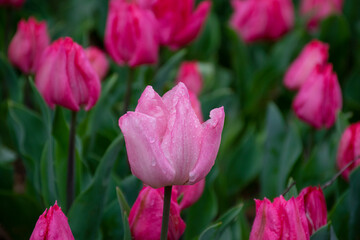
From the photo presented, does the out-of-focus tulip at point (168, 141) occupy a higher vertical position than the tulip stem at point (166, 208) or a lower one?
higher

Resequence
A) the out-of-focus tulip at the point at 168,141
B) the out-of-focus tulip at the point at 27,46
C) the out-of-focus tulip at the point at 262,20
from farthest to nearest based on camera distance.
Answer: the out-of-focus tulip at the point at 262,20, the out-of-focus tulip at the point at 27,46, the out-of-focus tulip at the point at 168,141

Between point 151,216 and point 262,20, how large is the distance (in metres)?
1.21

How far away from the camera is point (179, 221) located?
86 cm

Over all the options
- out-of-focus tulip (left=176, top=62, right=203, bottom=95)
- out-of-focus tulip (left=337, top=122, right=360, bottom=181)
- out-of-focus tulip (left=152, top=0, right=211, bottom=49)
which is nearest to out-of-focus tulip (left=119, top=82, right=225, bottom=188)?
out-of-focus tulip (left=337, top=122, right=360, bottom=181)

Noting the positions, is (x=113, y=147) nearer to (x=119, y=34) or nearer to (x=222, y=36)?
(x=119, y=34)

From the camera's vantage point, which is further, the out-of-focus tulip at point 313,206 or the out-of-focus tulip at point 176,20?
the out-of-focus tulip at point 176,20

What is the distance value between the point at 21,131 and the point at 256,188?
1070 mm

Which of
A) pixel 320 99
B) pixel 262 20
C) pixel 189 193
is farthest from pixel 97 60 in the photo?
pixel 189 193

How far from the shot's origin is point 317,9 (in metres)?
2.15

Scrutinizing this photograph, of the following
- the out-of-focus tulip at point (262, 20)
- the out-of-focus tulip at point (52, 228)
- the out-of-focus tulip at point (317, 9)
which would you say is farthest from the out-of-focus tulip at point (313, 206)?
the out-of-focus tulip at point (317, 9)

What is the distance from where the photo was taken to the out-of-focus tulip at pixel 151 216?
33.1 inches

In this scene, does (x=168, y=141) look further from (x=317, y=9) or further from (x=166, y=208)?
(x=317, y=9)

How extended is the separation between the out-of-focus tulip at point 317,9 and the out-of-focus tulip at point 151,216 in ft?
4.95

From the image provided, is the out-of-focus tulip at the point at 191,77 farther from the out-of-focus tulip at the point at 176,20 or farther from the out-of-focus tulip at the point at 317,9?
the out-of-focus tulip at the point at 317,9
